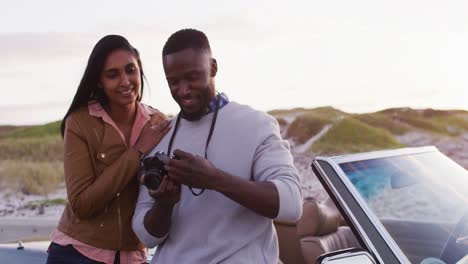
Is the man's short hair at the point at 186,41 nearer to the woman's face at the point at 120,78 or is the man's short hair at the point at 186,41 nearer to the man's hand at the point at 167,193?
the man's hand at the point at 167,193

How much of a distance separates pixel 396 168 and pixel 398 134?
3242cm

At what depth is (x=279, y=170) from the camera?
A: 7.98 feet

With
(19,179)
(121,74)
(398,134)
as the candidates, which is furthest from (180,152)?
(398,134)

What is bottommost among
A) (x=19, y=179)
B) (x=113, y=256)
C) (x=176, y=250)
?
(x=19, y=179)

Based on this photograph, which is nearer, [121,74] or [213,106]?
[213,106]

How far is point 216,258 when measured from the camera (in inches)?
96.3

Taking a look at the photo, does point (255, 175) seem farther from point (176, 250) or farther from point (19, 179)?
point (19, 179)

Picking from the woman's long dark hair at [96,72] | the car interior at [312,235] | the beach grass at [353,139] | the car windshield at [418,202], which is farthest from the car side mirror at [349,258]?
the beach grass at [353,139]

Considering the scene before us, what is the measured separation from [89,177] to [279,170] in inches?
34.5

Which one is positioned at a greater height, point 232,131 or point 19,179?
point 232,131

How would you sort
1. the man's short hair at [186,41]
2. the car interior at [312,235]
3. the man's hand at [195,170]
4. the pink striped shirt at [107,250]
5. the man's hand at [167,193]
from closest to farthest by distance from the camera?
the man's hand at [195,170] < the man's hand at [167,193] < the man's short hair at [186,41] < the pink striped shirt at [107,250] < the car interior at [312,235]

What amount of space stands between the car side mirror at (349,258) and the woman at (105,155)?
0.75 m

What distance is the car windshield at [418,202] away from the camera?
2.91m

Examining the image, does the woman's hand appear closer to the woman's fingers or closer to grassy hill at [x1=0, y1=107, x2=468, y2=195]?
the woman's fingers
